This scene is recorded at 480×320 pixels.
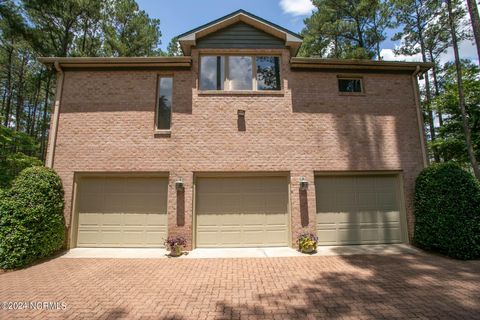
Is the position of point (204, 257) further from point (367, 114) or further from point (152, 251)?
point (367, 114)

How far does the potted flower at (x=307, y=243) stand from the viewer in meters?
8.08

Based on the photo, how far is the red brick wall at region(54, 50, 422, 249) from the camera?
29.1 ft

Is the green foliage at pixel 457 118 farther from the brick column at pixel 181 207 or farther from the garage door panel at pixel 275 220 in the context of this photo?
the brick column at pixel 181 207

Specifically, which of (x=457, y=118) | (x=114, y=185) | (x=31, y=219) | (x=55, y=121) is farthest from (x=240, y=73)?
(x=457, y=118)

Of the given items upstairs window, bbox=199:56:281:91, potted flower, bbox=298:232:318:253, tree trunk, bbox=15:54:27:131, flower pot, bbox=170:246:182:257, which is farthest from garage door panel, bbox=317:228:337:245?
tree trunk, bbox=15:54:27:131

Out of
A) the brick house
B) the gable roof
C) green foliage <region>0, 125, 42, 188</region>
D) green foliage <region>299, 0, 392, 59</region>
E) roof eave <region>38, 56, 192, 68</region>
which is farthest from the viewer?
green foliage <region>299, 0, 392, 59</region>

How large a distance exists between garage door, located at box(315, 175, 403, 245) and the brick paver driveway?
57.7 inches

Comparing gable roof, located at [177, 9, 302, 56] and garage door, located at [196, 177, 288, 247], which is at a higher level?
gable roof, located at [177, 9, 302, 56]

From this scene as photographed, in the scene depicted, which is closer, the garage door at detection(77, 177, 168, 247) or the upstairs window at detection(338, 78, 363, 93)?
the garage door at detection(77, 177, 168, 247)

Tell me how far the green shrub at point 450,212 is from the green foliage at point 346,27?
474 inches

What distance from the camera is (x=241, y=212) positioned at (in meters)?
8.84

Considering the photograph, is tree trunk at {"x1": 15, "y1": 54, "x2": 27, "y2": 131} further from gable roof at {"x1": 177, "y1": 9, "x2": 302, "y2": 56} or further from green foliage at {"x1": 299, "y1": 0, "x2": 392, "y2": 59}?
green foliage at {"x1": 299, "y1": 0, "x2": 392, "y2": 59}

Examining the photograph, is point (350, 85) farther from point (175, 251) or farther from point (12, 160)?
point (12, 160)

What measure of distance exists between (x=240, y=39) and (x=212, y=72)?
69.1 inches
